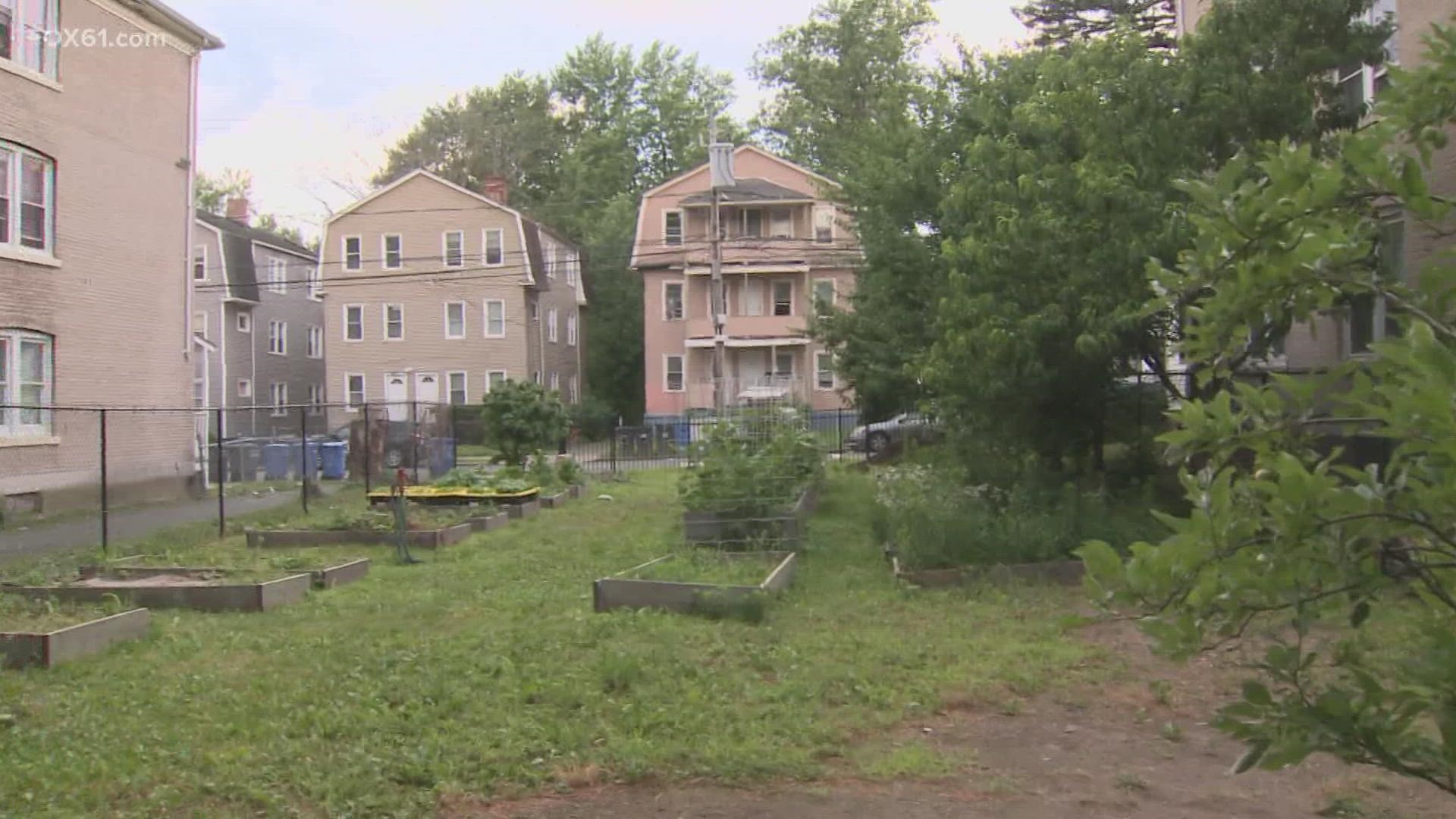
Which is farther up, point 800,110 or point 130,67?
point 800,110

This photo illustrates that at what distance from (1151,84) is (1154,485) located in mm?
4990

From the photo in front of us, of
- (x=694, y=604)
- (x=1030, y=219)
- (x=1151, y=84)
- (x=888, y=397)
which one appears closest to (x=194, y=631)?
(x=694, y=604)

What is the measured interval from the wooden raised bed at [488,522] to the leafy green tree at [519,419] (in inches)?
182

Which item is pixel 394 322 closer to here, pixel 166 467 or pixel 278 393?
pixel 278 393

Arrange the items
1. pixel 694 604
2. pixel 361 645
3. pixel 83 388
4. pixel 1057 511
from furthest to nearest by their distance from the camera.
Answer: pixel 83 388 → pixel 1057 511 → pixel 694 604 → pixel 361 645

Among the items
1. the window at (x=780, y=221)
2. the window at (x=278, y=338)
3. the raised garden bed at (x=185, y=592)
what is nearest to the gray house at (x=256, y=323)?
the window at (x=278, y=338)

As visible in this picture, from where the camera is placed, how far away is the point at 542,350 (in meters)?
45.9

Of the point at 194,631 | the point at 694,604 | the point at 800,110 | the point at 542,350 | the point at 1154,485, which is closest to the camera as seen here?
the point at 194,631

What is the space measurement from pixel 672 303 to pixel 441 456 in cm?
2351

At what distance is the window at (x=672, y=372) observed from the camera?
46000 mm

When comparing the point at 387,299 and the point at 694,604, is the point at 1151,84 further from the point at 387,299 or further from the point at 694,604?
the point at 387,299

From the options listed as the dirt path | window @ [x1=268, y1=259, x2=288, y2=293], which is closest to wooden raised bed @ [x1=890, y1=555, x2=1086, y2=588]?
the dirt path

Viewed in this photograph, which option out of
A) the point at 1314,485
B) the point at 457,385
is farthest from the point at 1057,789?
the point at 457,385

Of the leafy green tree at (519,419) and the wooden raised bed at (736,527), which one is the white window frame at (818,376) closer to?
the leafy green tree at (519,419)
